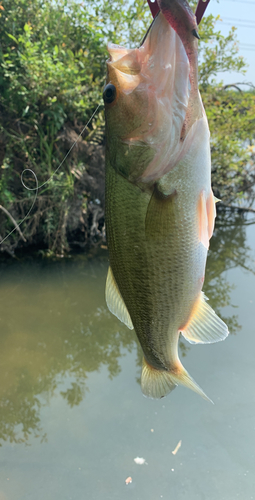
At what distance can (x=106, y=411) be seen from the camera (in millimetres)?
2725

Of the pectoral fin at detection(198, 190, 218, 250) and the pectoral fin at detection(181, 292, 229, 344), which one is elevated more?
the pectoral fin at detection(198, 190, 218, 250)

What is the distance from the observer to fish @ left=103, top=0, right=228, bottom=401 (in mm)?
855

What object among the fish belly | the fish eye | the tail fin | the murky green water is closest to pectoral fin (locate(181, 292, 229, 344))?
the fish belly

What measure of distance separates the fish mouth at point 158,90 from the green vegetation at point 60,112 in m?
3.72

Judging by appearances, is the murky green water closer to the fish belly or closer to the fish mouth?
the fish belly

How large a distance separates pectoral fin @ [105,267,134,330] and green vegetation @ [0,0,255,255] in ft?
11.9

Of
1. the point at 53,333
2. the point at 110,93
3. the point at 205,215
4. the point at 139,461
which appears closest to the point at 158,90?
the point at 110,93

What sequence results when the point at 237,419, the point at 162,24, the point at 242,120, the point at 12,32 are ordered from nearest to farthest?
the point at 162,24 → the point at 237,419 → the point at 12,32 → the point at 242,120

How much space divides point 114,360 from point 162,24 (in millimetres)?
3006

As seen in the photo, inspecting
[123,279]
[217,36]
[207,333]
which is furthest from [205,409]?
[217,36]

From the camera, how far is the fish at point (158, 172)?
855 mm

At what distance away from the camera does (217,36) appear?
17.0ft

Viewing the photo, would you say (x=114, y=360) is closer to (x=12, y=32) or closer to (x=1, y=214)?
(x=1, y=214)

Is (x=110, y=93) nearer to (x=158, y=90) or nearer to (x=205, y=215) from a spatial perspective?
(x=158, y=90)
